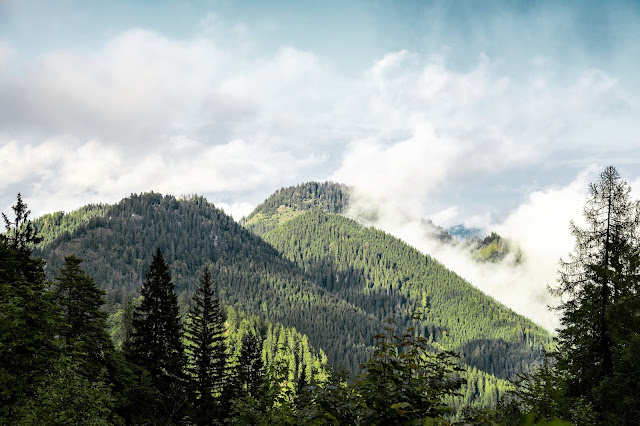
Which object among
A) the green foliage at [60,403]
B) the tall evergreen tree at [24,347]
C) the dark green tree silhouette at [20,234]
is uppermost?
the dark green tree silhouette at [20,234]

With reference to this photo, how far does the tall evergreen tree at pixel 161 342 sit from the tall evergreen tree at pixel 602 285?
27.9 metres

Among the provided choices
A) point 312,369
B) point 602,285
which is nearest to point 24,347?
point 312,369

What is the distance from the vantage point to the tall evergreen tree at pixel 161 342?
31.4m

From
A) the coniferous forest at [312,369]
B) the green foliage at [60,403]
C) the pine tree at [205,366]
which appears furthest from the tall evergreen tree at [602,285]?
the pine tree at [205,366]

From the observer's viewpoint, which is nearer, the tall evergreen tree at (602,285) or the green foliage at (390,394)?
the green foliage at (390,394)

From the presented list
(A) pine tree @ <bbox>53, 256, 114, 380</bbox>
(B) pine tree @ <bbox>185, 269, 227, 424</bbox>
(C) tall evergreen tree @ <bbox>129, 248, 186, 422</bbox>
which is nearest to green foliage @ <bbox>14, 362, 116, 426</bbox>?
(A) pine tree @ <bbox>53, 256, 114, 380</bbox>

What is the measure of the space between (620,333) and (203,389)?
3304 cm

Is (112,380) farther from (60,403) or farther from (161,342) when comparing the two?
(60,403)

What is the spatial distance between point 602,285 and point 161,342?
3172cm

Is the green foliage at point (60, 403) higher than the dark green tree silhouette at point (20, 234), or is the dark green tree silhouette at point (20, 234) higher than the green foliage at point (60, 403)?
the dark green tree silhouette at point (20, 234)

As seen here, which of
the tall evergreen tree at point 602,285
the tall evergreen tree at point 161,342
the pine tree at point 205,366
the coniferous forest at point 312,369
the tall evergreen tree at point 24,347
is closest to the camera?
the coniferous forest at point 312,369

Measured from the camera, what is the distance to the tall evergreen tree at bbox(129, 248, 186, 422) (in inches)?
1235

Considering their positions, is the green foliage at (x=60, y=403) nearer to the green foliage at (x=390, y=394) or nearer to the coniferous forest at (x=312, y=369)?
the coniferous forest at (x=312, y=369)

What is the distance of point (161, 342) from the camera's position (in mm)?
32625
